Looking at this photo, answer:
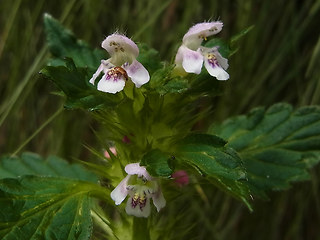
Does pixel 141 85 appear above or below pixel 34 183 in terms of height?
above

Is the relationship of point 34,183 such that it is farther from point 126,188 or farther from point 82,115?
point 82,115

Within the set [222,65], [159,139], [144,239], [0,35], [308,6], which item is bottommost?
[144,239]

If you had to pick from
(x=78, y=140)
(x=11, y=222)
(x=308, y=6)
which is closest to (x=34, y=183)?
(x=11, y=222)

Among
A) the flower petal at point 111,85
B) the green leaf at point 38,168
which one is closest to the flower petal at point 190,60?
the flower petal at point 111,85

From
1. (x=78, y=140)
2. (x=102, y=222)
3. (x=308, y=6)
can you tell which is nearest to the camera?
(x=102, y=222)

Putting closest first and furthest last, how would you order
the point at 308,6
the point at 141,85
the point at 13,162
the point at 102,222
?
the point at 141,85 < the point at 102,222 < the point at 13,162 < the point at 308,6

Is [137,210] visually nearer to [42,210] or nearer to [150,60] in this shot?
[42,210]
